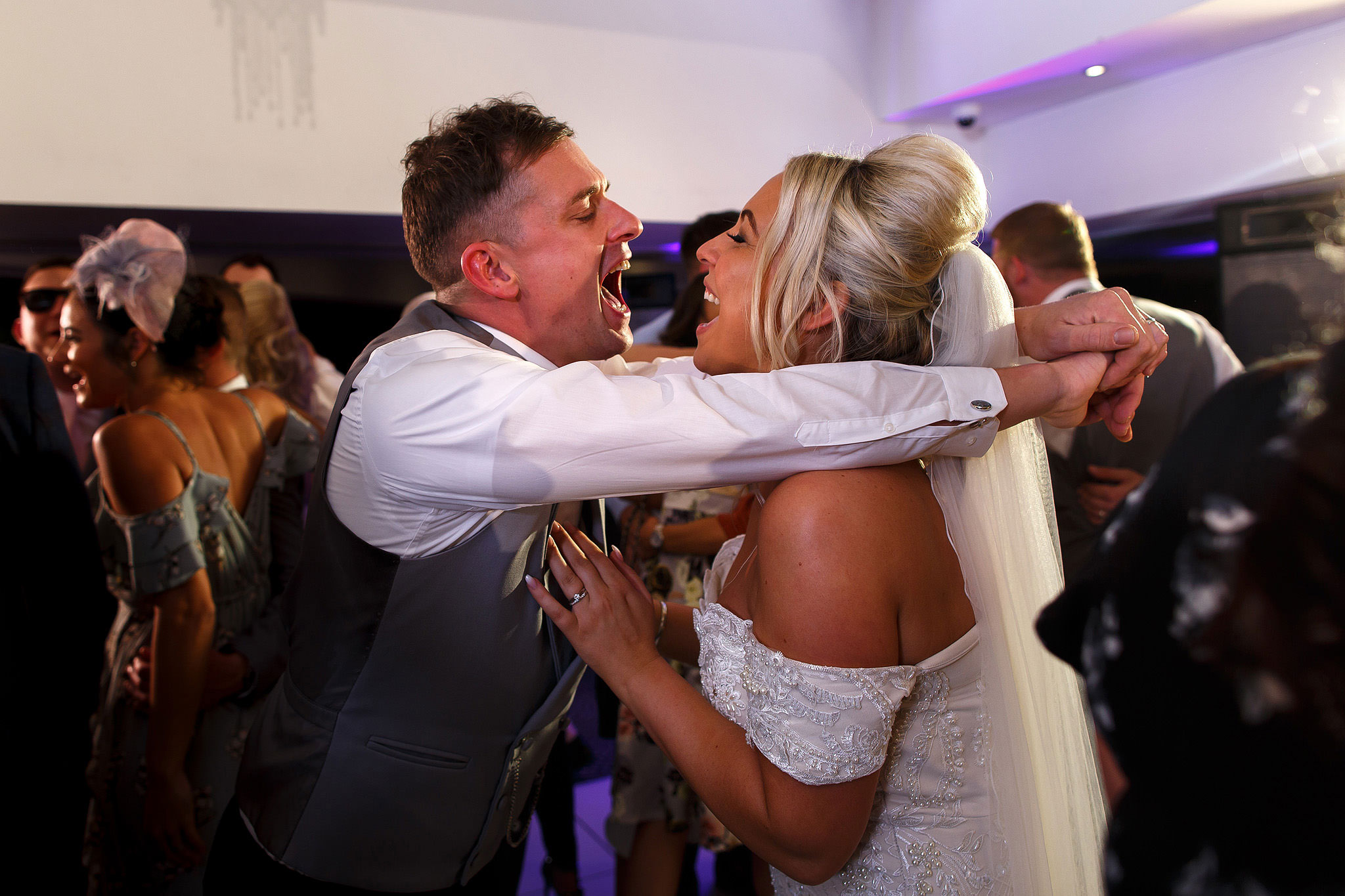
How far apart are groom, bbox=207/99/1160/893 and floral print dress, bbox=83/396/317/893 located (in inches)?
31.4

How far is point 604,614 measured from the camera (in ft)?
3.78

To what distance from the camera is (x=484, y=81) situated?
10.2 feet

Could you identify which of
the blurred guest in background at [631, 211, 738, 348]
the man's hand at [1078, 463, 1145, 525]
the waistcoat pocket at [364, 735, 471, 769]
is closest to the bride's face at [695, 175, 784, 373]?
the waistcoat pocket at [364, 735, 471, 769]

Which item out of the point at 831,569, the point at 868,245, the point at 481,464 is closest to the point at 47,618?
the point at 481,464

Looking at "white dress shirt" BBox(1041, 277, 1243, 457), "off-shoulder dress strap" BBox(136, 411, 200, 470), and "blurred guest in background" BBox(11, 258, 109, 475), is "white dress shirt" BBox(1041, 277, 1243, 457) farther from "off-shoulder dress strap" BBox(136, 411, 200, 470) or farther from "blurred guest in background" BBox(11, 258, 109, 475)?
"blurred guest in background" BBox(11, 258, 109, 475)

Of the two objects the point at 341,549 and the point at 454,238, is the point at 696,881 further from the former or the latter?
the point at 454,238

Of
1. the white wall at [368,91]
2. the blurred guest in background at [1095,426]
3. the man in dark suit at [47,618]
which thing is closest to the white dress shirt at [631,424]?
the man in dark suit at [47,618]

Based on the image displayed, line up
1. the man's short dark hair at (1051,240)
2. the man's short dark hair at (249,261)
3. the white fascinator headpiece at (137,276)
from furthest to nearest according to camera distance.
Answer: the man's short dark hair at (249,261), the man's short dark hair at (1051,240), the white fascinator headpiece at (137,276)

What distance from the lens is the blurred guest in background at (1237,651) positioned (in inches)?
18.8

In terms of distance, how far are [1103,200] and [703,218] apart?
191 cm

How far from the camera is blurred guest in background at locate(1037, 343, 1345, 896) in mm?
479

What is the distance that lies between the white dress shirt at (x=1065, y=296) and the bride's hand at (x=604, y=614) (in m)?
1.91

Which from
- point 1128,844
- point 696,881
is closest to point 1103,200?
point 696,881

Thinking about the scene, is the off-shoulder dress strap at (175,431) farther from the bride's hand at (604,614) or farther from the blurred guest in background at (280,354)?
the bride's hand at (604,614)
